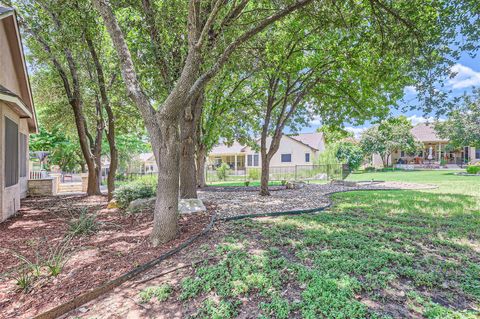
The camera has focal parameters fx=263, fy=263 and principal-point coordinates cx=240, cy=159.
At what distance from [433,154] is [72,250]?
42575 millimetres

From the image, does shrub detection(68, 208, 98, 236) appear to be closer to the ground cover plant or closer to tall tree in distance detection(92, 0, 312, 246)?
tall tree in distance detection(92, 0, 312, 246)

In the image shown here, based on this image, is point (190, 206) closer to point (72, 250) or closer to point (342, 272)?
point (72, 250)

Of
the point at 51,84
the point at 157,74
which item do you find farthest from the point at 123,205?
the point at 51,84

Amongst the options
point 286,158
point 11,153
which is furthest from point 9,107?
point 286,158

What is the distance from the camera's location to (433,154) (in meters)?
35.6

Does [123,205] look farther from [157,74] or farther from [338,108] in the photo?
[338,108]

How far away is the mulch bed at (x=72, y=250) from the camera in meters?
3.30

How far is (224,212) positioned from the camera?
23.9 ft

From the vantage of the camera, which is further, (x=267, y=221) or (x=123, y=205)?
(x=123, y=205)

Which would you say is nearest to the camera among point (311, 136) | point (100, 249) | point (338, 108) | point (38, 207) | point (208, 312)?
point (208, 312)

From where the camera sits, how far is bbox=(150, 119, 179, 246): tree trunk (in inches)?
188

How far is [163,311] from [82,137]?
1077 centimetres

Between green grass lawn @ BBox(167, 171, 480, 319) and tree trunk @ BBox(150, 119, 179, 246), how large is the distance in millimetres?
968

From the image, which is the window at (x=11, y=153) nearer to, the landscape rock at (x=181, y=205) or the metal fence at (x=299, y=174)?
the landscape rock at (x=181, y=205)
